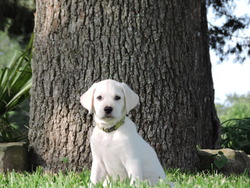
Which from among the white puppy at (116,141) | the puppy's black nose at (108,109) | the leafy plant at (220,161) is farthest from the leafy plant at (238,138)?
the puppy's black nose at (108,109)

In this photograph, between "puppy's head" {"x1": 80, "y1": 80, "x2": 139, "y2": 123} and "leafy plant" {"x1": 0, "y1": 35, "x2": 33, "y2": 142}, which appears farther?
"leafy plant" {"x1": 0, "y1": 35, "x2": 33, "y2": 142}

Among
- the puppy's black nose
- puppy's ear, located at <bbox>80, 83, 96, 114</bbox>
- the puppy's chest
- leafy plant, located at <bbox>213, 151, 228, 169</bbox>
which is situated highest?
puppy's ear, located at <bbox>80, 83, 96, 114</bbox>

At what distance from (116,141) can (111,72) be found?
142 centimetres

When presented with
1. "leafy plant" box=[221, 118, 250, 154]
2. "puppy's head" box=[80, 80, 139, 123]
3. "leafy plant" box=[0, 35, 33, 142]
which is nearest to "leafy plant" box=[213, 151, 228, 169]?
"leafy plant" box=[221, 118, 250, 154]

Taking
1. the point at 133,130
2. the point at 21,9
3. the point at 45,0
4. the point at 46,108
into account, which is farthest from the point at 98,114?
the point at 21,9

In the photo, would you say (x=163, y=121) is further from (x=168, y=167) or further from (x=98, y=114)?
(x=98, y=114)

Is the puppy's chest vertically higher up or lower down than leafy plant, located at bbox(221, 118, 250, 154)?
higher up

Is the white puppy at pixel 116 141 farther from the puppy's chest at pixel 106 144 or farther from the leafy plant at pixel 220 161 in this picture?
the leafy plant at pixel 220 161

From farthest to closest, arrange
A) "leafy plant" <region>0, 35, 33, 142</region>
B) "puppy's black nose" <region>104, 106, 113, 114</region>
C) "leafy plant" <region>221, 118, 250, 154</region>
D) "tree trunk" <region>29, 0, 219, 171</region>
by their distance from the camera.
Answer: "leafy plant" <region>221, 118, 250, 154</region>, "leafy plant" <region>0, 35, 33, 142</region>, "tree trunk" <region>29, 0, 219, 171</region>, "puppy's black nose" <region>104, 106, 113, 114</region>

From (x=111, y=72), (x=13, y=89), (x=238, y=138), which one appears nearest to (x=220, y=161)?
(x=111, y=72)

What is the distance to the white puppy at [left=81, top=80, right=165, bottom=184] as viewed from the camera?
284 centimetres

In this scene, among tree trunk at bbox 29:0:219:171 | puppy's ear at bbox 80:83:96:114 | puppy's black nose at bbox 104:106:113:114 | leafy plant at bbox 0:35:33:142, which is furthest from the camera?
leafy plant at bbox 0:35:33:142

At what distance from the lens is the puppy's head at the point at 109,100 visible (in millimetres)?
2832

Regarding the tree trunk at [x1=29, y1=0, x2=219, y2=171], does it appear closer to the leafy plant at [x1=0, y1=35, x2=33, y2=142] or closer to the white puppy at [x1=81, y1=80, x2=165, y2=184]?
the leafy plant at [x1=0, y1=35, x2=33, y2=142]
